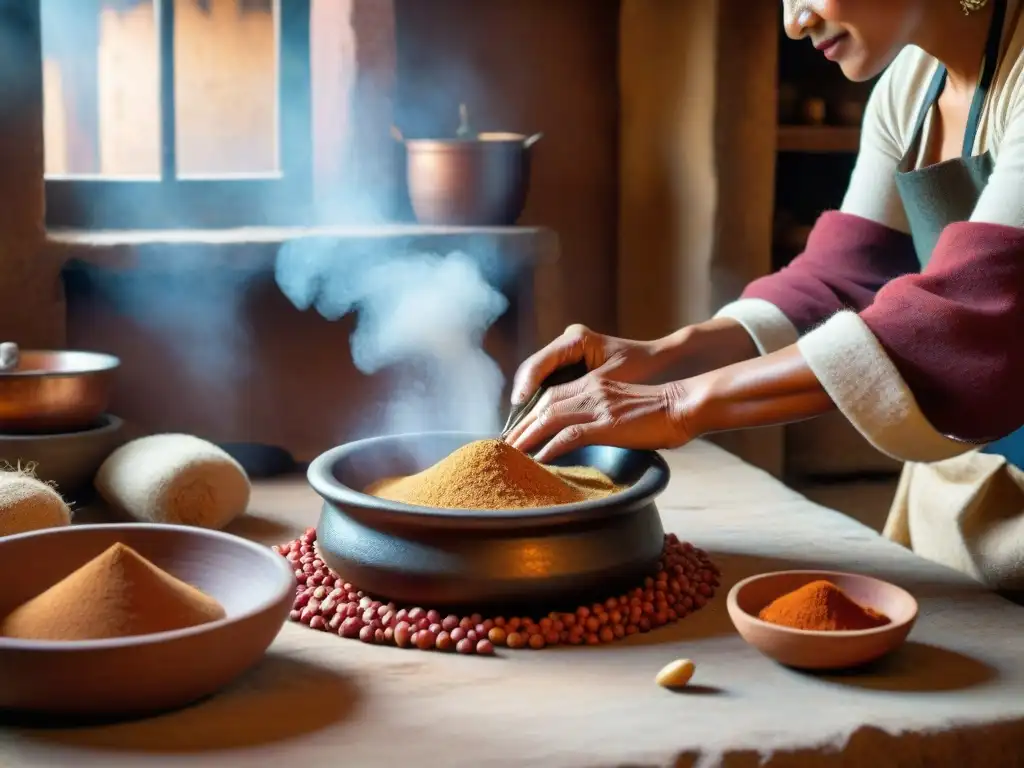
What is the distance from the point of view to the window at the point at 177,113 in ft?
8.14

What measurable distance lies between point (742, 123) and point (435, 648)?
1.59 metres

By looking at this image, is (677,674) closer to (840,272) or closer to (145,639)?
(145,639)

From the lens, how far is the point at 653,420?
1523mm

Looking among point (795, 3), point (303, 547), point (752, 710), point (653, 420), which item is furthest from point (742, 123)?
point (752, 710)

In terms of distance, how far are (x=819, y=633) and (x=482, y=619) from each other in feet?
1.19

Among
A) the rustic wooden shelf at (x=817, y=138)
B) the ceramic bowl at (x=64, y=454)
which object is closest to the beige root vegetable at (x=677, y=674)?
the ceramic bowl at (x=64, y=454)

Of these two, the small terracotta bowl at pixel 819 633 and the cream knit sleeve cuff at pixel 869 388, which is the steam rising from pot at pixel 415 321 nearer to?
the cream knit sleeve cuff at pixel 869 388

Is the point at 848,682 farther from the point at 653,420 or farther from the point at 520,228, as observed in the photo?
the point at 520,228

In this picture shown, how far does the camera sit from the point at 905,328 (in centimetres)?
139

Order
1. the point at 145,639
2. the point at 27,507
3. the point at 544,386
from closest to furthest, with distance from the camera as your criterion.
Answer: the point at 145,639 < the point at 27,507 < the point at 544,386

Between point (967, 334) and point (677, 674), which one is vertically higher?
point (967, 334)

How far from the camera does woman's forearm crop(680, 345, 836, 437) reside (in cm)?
147

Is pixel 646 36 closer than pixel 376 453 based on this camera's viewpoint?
No

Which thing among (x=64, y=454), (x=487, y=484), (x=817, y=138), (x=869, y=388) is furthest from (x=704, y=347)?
(x=817, y=138)
